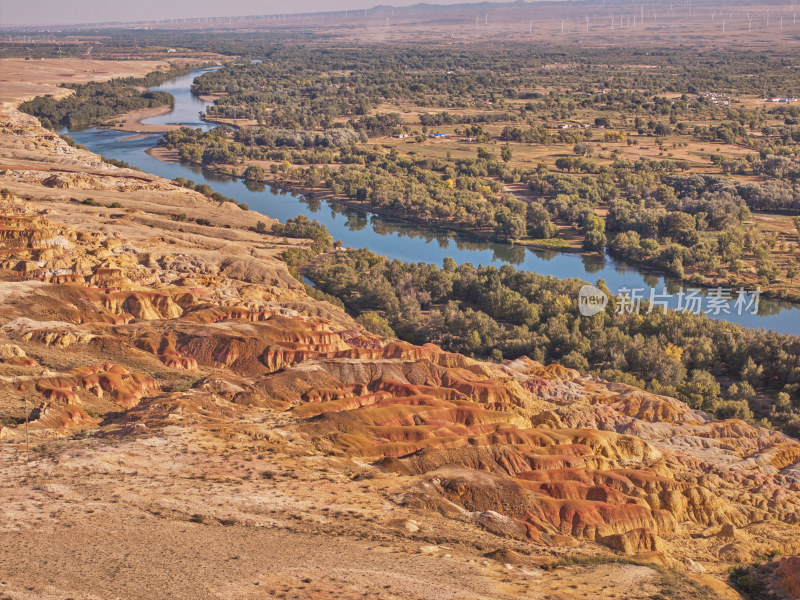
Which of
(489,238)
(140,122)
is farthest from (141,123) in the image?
(489,238)

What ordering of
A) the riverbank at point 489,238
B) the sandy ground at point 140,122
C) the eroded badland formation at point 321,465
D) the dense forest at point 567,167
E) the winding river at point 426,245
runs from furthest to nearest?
the sandy ground at point 140,122 < the dense forest at point 567,167 < the riverbank at point 489,238 < the winding river at point 426,245 < the eroded badland formation at point 321,465

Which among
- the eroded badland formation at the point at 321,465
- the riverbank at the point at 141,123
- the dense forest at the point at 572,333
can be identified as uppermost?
the riverbank at the point at 141,123

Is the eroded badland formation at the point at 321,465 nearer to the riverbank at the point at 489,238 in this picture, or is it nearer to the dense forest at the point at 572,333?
the dense forest at the point at 572,333

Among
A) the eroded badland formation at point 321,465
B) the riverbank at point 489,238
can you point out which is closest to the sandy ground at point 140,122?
the riverbank at point 489,238

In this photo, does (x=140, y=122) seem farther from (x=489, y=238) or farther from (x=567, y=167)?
(x=489, y=238)

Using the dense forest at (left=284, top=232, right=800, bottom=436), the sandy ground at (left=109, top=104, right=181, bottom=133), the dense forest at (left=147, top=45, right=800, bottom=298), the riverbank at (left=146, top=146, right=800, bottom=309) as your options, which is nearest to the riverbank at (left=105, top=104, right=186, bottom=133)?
the sandy ground at (left=109, top=104, right=181, bottom=133)

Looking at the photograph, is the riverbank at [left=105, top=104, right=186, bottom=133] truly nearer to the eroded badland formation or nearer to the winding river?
the winding river

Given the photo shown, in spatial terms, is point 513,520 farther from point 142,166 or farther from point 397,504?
point 142,166
